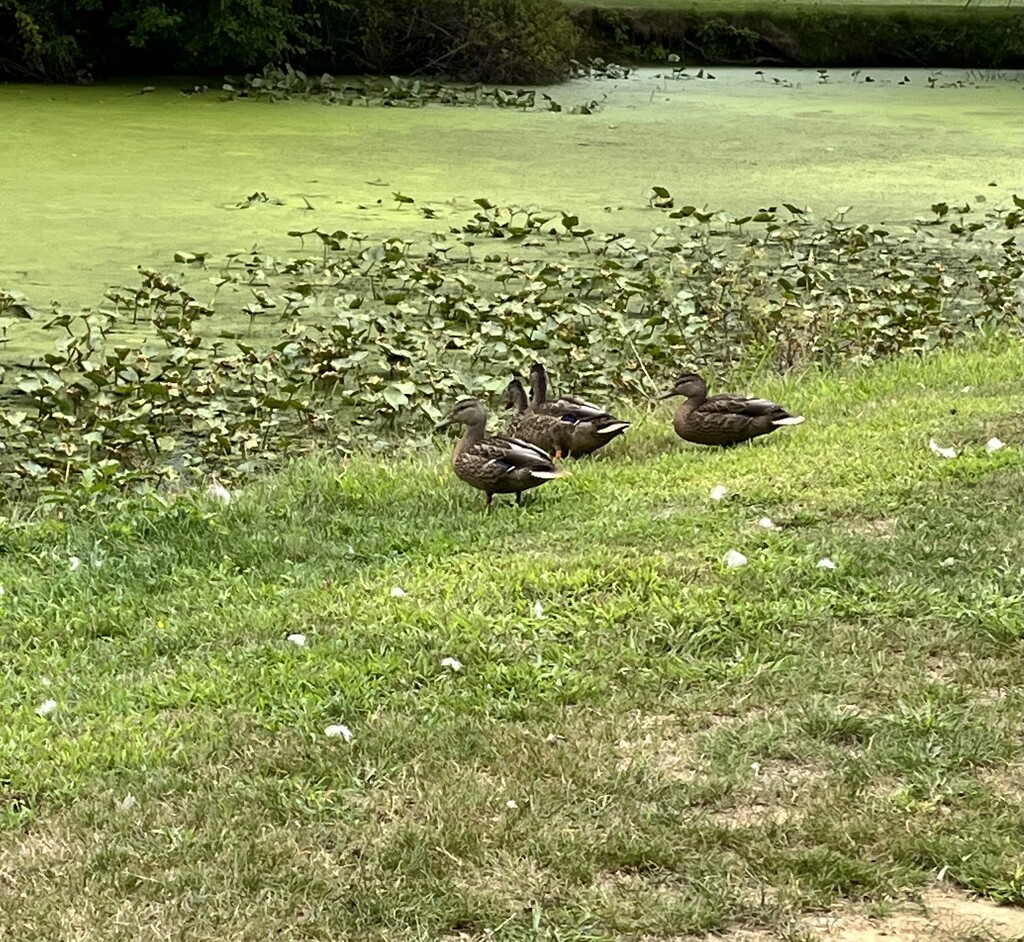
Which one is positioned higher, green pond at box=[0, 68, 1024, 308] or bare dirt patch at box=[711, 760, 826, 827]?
green pond at box=[0, 68, 1024, 308]

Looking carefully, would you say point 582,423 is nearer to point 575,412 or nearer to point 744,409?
point 575,412

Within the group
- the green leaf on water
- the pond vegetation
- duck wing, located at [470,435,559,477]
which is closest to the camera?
duck wing, located at [470,435,559,477]

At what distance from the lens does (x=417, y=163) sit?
40.4ft

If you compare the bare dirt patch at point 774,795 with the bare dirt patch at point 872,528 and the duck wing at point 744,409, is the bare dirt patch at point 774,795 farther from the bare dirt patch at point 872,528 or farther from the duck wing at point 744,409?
the duck wing at point 744,409

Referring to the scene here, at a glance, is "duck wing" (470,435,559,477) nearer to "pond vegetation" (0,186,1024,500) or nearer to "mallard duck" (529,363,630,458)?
"mallard duck" (529,363,630,458)

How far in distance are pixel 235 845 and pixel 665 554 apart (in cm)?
190

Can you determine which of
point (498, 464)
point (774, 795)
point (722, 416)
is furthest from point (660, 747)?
point (722, 416)

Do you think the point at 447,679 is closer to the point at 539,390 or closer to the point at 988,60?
the point at 539,390

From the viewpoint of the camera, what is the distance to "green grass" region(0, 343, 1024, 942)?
9.30ft

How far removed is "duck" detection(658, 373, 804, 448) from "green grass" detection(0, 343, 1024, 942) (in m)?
0.33

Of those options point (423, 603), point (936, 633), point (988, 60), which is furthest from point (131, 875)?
point (988, 60)

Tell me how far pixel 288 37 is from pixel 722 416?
13.8m

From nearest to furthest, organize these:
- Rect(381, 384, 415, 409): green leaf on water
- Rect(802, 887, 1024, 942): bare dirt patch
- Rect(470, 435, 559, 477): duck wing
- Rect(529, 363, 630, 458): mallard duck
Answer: Rect(802, 887, 1024, 942): bare dirt patch < Rect(470, 435, 559, 477): duck wing < Rect(529, 363, 630, 458): mallard duck < Rect(381, 384, 415, 409): green leaf on water

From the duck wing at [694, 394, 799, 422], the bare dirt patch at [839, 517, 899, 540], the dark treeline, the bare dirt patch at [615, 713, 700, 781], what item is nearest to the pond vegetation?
the duck wing at [694, 394, 799, 422]
